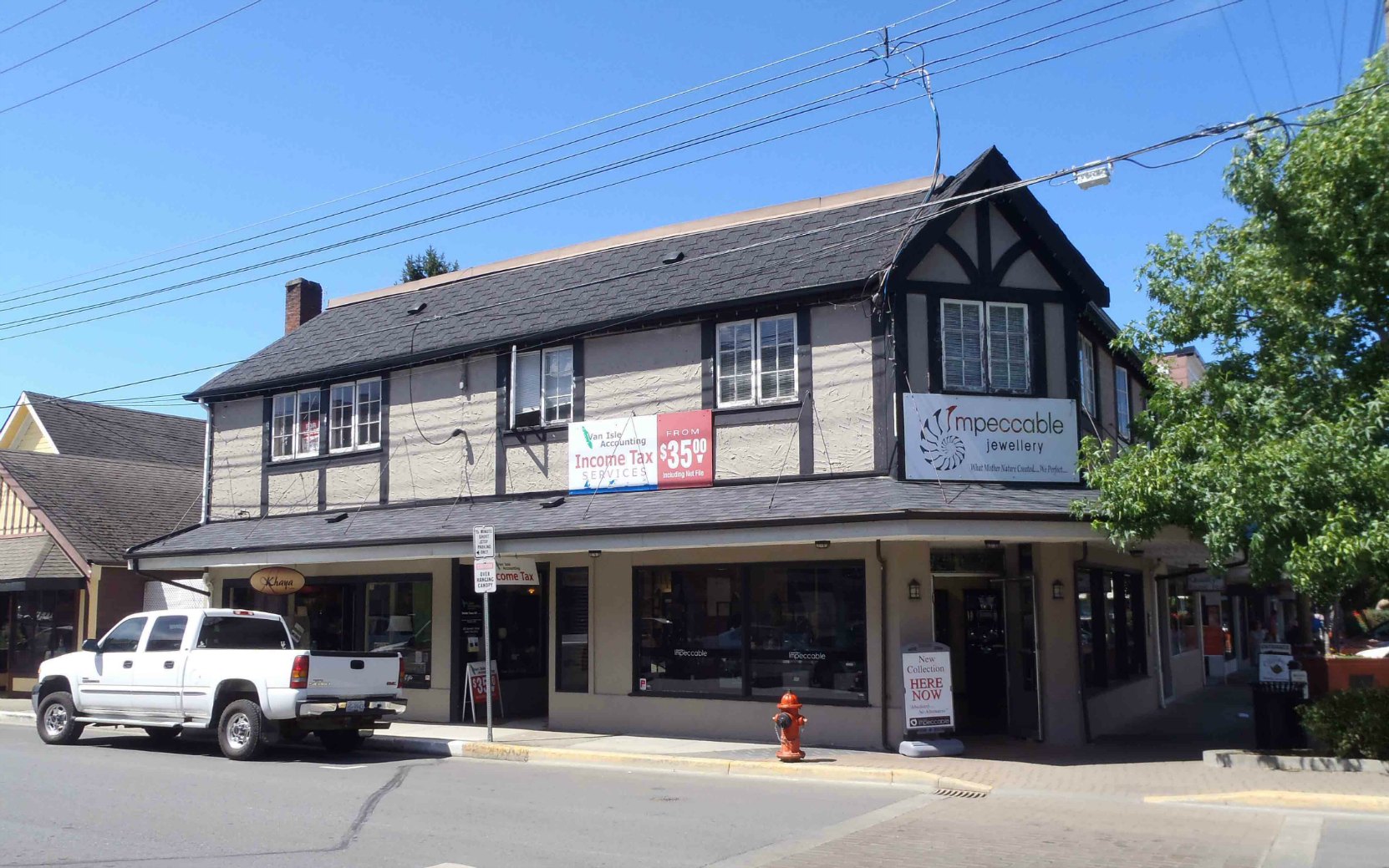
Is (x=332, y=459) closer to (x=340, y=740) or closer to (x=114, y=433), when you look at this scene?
(x=340, y=740)

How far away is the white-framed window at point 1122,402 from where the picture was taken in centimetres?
2003

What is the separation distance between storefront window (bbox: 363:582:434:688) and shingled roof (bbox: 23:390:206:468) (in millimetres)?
15726

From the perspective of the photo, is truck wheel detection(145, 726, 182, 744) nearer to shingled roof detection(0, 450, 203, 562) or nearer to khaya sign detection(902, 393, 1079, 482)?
shingled roof detection(0, 450, 203, 562)

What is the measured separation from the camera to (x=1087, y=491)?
15594 millimetres

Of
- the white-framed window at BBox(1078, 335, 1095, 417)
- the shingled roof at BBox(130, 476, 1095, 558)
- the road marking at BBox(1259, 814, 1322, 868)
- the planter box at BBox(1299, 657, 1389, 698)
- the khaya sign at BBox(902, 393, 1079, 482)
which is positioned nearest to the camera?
the road marking at BBox(1259, 814, 1322, 868)

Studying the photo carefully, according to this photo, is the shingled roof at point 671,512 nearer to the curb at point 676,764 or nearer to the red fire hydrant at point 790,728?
the red fire hydrant at point 790,728

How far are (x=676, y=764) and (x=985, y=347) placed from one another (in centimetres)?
680

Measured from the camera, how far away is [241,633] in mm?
16312

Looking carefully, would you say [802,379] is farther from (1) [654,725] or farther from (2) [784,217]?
(1) [654,725]

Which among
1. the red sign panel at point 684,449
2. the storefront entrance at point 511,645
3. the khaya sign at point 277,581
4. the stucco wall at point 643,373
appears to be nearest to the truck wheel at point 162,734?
the khaya sign at point 277,581

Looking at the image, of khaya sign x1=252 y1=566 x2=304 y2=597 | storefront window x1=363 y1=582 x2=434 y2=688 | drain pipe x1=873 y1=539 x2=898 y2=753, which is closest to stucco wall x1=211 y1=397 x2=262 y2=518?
khaya sign x1=252 y1=566 x2=304 y2=597

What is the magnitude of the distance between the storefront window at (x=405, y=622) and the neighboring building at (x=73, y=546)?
13.8 feet

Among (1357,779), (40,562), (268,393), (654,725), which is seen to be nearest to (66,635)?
(40,562)

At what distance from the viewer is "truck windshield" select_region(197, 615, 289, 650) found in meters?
15.9
